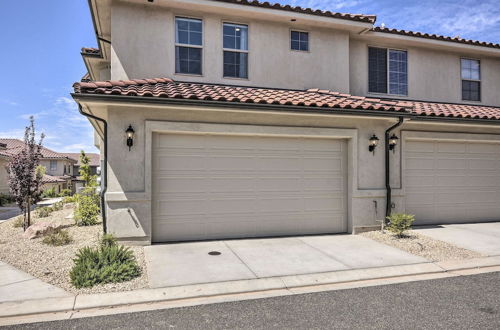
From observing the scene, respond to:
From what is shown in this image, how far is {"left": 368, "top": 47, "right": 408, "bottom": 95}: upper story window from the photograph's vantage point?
40.0 ft

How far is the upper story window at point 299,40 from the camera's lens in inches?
439

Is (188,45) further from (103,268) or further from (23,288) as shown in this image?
(23,288)

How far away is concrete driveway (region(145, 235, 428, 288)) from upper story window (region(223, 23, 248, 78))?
5.40 m

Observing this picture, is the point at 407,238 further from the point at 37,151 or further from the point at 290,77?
the point at 37,151

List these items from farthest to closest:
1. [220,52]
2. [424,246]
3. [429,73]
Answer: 1. [429,73]
2. [220,52]
3. [424,246]

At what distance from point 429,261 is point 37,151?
37.9 feet

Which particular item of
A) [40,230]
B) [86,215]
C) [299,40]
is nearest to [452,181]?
[299,40]

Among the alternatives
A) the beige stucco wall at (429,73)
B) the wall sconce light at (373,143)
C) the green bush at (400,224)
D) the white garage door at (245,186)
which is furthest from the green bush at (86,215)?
the beige stucco wall at (429,73)

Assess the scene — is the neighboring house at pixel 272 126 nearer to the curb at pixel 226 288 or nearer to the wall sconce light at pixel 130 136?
the wall sconce light at pixel 130 136

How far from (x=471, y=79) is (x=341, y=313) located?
42.8 feet

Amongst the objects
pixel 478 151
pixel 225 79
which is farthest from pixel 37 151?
pixel 478 151

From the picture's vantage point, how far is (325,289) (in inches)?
216

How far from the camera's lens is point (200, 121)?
8.20 meters

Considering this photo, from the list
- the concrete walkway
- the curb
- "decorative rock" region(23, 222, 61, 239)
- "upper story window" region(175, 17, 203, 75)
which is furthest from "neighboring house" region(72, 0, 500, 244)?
the curb
